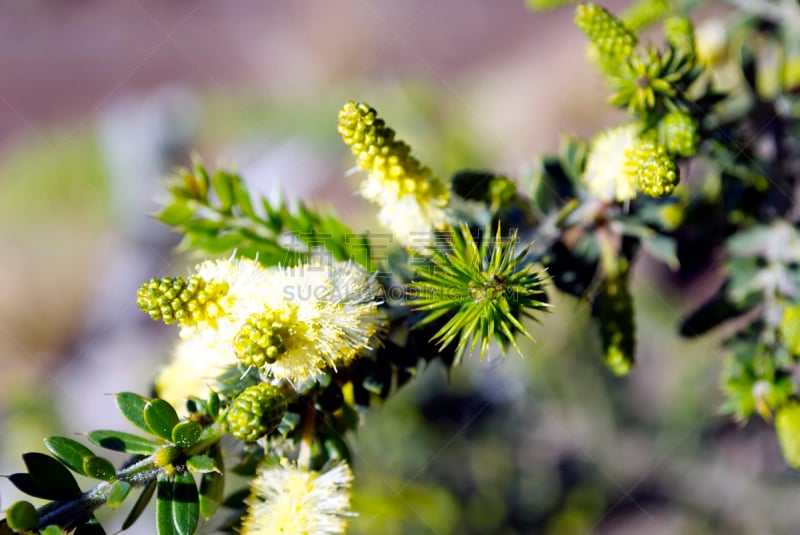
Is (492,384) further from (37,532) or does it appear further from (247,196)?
(37,532)

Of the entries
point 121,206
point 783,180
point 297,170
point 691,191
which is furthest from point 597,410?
point 121,206

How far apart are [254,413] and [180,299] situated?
244 mm

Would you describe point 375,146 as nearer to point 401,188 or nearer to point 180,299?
point 401,188

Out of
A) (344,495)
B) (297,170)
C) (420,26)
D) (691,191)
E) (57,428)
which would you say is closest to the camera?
(344,495)

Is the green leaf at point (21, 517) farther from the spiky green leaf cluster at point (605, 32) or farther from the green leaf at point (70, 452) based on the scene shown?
the spiky green leaf cluster at point (605, 32)

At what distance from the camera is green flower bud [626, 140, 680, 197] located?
1144 mm

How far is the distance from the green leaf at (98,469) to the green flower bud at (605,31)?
1211 mm

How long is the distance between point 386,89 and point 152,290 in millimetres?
5232

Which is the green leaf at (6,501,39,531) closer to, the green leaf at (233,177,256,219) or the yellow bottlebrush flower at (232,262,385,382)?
the yellow bottlebrush flower at (232,262,385,382)

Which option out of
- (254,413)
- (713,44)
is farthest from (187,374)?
(713,44)

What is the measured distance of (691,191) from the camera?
6.57 ft

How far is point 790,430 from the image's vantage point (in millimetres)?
1432

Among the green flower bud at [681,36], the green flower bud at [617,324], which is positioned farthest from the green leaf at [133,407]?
the green flower bud at [681,36]

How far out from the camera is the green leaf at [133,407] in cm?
111
